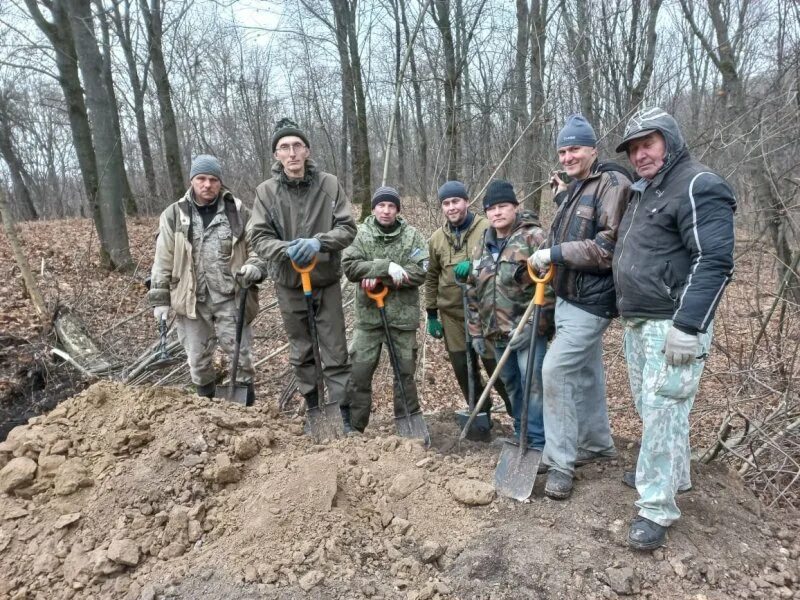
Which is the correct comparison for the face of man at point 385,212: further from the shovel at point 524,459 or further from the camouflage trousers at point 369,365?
the shovel at point 524,459

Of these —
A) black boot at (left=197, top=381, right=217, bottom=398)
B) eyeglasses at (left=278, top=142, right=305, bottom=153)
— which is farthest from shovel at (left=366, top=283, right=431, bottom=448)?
black boot at (left=197, top=381, right=217, bottom=398)

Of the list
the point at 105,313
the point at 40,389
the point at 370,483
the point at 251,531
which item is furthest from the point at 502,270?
the point at 105,313

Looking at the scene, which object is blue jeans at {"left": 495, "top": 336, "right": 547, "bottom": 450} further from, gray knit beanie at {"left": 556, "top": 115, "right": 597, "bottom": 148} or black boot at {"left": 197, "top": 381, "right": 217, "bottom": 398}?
black boot at {"left": 197, "top": 381, "right": 217, "bottom": 398}

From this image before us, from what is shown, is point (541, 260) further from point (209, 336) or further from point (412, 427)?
point (209, 336)

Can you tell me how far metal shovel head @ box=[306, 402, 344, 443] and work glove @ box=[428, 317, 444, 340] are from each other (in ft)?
3.51

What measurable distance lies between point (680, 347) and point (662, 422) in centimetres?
44

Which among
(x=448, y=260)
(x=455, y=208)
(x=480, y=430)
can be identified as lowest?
(x=480, y=430)

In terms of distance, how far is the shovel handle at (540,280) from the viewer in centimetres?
308

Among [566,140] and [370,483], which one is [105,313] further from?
[566,140]

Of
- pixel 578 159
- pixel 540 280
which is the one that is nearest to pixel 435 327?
pixel 540 280

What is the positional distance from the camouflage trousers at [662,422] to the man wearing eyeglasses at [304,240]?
2264mm

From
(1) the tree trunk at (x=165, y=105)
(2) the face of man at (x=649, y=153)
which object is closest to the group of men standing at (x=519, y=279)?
(2) the face of man at (x=649, y=153)

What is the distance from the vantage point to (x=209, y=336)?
14.7 ft

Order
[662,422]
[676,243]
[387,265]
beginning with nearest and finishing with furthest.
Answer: [676,243]
[662,422]
[387,265]
